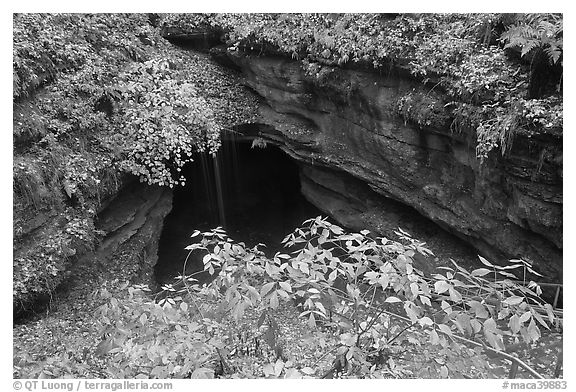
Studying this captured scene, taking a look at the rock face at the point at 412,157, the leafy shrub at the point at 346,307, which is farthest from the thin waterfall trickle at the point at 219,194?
the leafy shrub at the point at 346,307

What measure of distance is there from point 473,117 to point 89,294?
758cm

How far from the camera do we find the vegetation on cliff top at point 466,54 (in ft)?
18.3

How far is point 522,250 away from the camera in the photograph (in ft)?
23.1

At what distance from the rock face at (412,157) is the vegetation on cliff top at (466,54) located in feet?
1.11

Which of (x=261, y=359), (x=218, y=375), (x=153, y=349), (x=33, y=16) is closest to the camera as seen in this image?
(x=153, y=349)

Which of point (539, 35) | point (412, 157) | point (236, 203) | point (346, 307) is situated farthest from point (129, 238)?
point (539, 35)

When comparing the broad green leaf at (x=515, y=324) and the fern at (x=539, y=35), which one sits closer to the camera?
the broad green leaf at (x=515, y=324)

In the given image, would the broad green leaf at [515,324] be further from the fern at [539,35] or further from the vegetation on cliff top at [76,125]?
the vegetation on cliff top at [76,125]

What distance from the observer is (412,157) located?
8.10 metres

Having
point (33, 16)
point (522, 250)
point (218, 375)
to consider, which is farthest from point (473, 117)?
point (33, 16)

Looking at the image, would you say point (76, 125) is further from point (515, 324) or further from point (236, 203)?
point (515, 324)

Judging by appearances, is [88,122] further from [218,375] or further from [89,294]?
[218,375]

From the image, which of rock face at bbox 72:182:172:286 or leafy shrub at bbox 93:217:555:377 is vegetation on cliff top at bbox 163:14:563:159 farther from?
rock face at bbox 72:182:172:286

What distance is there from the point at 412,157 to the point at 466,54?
2.26 m
